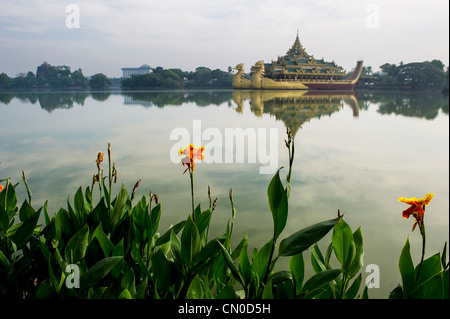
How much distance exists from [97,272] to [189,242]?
0.32 metres

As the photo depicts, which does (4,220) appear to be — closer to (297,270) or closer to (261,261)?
(261,261)

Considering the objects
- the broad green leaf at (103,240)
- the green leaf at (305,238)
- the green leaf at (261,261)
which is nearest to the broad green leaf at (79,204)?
the broad green leaf at (103,240)

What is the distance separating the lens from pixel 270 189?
0.89 metres

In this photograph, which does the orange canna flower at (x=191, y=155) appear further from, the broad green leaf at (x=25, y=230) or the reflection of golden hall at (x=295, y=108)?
the reflection of golden hall at (x=295, y=108)

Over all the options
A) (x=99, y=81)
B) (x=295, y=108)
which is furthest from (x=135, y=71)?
(x=295, y=108)

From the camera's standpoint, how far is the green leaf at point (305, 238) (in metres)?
0.87

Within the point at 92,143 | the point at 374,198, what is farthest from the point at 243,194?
the point at 92,143

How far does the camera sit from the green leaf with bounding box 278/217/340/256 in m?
0.87

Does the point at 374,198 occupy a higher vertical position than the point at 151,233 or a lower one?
lower

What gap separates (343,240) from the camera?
1.00 m

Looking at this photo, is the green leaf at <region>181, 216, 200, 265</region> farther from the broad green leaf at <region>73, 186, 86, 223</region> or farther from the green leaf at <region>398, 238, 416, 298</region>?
the green leaf at <region>398, 238, 416, 298</region>

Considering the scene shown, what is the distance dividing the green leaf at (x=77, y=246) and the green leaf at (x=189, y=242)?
0.35 meters
